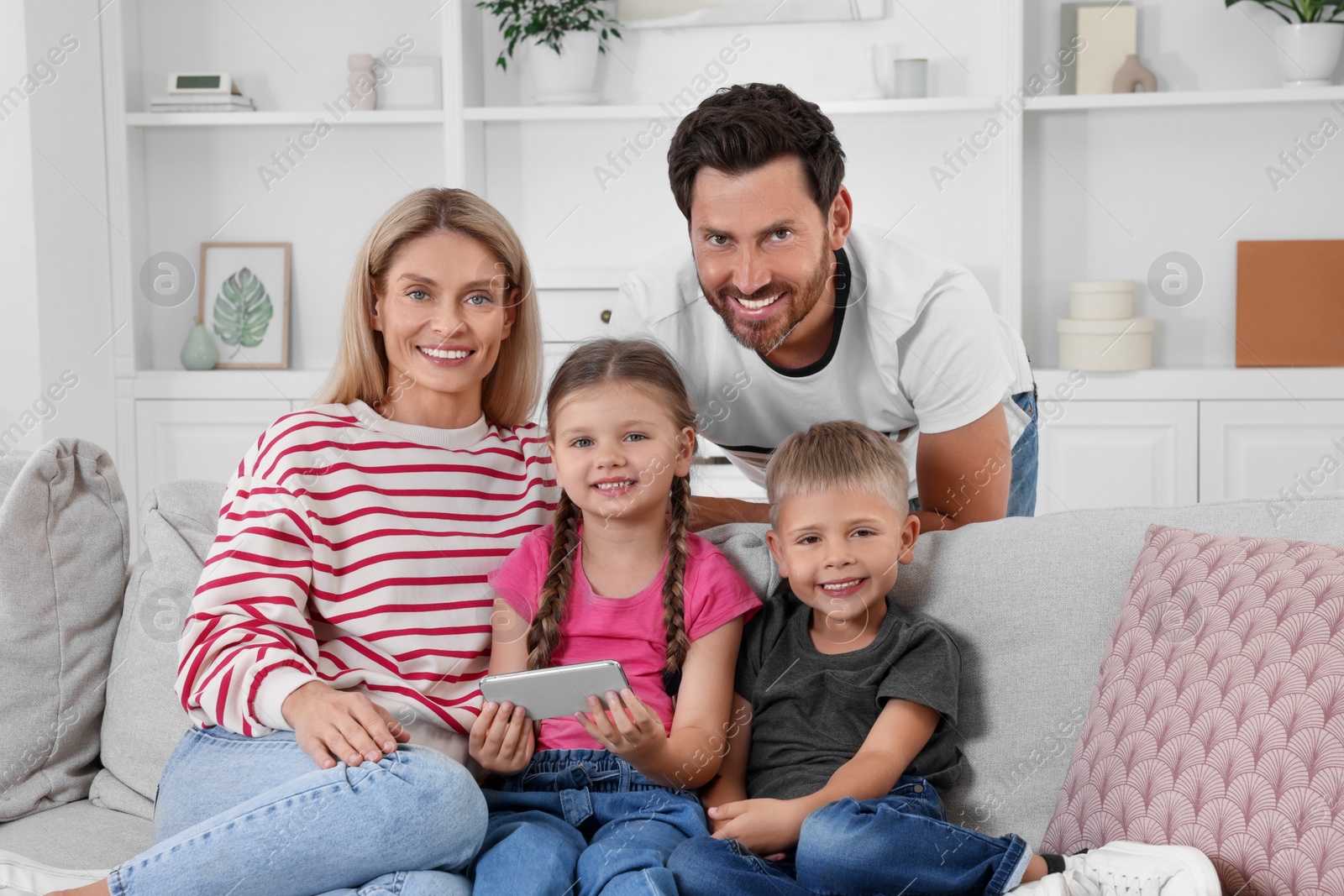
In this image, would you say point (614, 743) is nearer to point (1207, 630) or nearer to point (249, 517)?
point (249, 517)

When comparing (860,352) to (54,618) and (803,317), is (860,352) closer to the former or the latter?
(803,317)

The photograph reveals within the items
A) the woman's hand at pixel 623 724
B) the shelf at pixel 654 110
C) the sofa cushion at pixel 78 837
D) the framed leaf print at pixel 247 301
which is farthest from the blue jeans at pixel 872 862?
the framed leaf print at pixel 247 301

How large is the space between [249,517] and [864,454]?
2.32 feet

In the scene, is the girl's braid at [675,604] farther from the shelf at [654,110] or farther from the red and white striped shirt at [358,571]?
the shelf at [654,110]

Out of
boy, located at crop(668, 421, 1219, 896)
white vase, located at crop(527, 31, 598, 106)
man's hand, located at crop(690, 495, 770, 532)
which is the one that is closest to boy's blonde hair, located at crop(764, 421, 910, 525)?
boy, located at crop(668, 421, 1219, 896)

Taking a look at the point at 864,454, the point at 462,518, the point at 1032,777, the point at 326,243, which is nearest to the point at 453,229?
the point at 462,518

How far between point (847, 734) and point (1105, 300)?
204cm

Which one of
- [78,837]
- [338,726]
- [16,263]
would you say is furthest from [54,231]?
[338,726]

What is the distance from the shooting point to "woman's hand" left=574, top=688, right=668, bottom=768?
3.98 feet

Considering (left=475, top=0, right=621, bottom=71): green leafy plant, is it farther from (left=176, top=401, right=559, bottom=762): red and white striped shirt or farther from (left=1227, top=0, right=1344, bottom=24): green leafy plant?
(left=176, top=401, right=559, bottom=762): red and white striped shirt

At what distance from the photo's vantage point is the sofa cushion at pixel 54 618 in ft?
4.79

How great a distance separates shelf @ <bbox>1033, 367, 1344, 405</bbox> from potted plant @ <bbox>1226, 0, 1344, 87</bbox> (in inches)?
28.9

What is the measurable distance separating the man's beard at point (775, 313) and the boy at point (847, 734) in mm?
280

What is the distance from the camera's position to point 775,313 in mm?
1655
